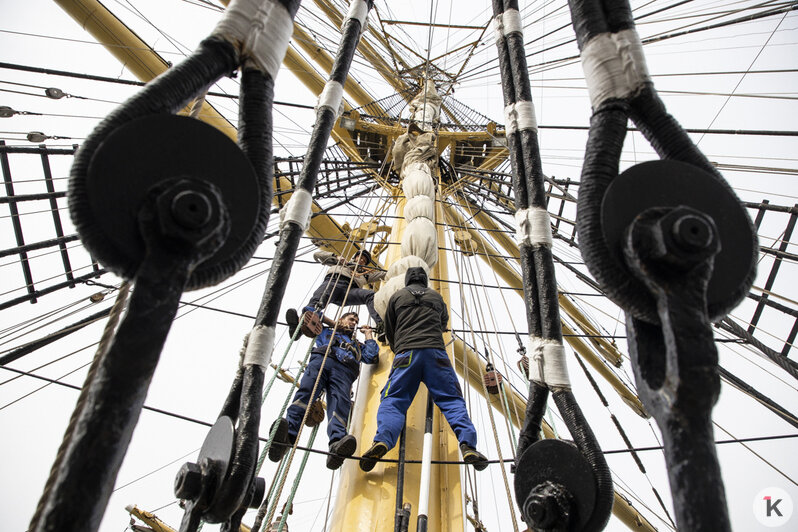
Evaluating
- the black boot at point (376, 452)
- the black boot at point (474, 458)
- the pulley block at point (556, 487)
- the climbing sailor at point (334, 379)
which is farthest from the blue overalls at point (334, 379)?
the pulley block at point (556, 487)

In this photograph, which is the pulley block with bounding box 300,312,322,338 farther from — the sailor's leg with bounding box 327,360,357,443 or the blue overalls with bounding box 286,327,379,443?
the sailor's leg with bounding box 327,360,357,443

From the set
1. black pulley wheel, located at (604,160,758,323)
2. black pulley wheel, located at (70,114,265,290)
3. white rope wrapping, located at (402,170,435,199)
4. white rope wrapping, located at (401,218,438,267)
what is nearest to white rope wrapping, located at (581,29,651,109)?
black pulley wheel, located at (604,160,758,323)

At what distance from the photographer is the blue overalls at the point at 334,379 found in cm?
254

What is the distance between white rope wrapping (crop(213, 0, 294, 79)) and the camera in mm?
660

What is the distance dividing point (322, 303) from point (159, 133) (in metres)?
2.98

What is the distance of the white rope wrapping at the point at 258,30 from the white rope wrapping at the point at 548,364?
61 centimetres

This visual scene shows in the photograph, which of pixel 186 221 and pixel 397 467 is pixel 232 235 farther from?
pixel 397 467

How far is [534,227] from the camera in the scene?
3.22 ft

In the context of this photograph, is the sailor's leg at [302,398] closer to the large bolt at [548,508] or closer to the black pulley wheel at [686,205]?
the large bolt at [548,508]

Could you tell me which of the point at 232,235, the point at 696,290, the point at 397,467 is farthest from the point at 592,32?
the point at 397,467

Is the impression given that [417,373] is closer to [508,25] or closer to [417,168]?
[508,25]

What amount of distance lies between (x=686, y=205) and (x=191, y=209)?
1.70 feet

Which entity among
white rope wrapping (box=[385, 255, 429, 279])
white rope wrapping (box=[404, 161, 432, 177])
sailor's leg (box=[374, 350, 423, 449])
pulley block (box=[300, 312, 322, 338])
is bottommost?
sailor's leg (box=[374, 350, 423, 449])

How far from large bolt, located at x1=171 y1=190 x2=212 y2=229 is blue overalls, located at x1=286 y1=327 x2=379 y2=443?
2146 mm
